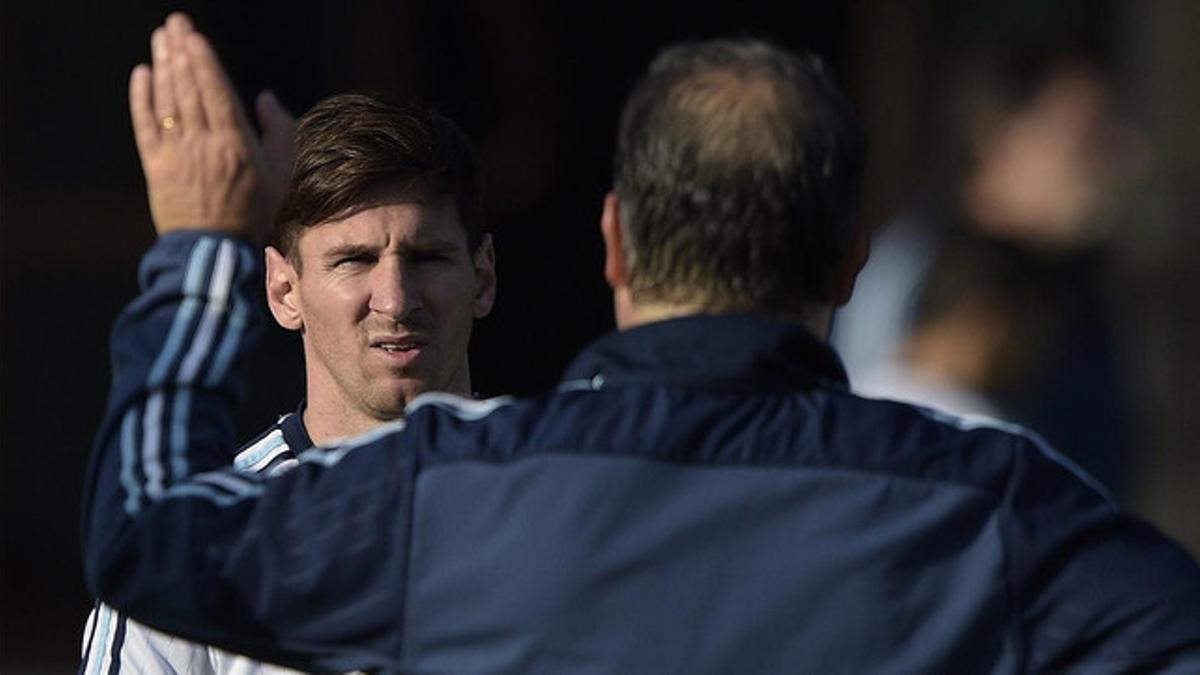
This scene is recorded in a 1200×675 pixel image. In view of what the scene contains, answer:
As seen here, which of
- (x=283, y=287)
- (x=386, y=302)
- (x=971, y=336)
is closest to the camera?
(x=386, y=302)

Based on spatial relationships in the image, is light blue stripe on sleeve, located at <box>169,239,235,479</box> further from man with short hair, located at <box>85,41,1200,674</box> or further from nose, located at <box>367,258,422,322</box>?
nose, located at <box>367,258,422,322</box>

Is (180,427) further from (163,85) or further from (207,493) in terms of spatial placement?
(163,85)

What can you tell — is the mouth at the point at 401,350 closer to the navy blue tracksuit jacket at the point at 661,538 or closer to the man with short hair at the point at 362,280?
the man with short hair at the point at 362,280

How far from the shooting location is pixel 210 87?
2506 millimetres

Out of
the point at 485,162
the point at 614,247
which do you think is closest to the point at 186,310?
the point at 614,247

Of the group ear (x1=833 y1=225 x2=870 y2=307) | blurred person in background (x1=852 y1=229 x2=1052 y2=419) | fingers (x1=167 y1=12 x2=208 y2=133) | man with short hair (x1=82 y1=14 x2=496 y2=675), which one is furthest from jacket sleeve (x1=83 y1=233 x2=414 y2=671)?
blurred person in background (x1=852 y1=229 x2=1052 y2=419)

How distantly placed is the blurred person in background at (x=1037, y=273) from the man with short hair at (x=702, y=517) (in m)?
2.94

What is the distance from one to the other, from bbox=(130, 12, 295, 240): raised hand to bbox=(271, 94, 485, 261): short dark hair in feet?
2.30

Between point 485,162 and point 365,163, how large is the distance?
13.4 feet

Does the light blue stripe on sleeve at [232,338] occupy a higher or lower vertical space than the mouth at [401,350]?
higher

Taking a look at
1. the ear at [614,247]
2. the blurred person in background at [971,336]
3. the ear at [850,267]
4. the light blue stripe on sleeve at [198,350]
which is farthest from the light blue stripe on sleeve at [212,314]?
the blurred person in background at [971,336]

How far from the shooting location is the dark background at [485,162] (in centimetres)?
702

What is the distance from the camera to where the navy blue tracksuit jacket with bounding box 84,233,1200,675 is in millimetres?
2398

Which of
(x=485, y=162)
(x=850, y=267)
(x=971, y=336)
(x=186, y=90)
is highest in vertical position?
(x=186, y=90)
